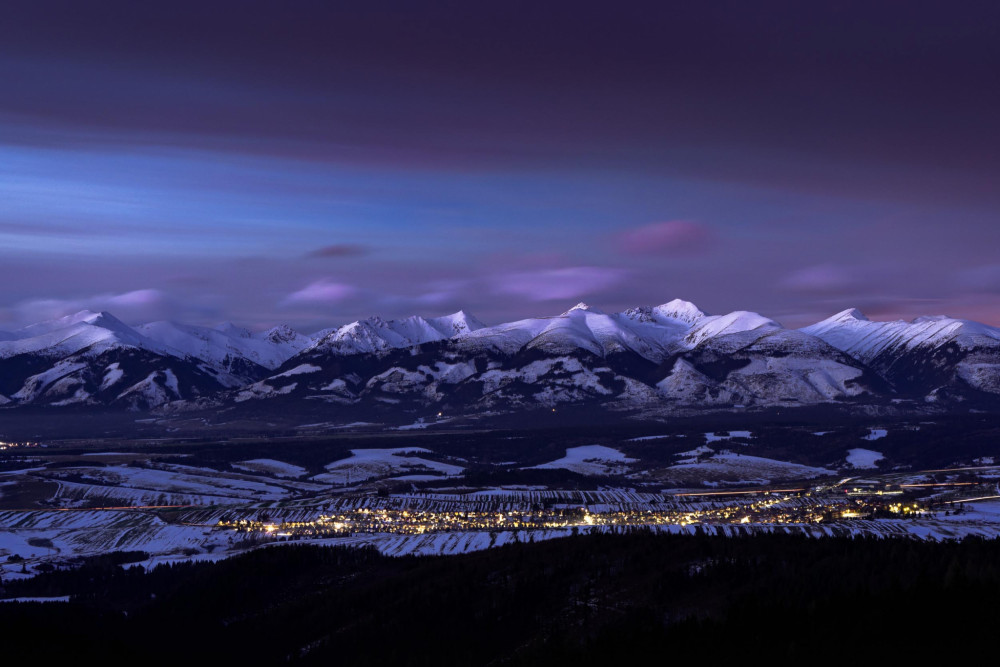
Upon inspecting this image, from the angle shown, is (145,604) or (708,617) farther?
(145,604)

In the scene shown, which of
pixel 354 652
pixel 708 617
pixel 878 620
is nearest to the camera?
pixel 878 620

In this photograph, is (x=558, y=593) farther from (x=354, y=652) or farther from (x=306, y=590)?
(x=306, y=590)

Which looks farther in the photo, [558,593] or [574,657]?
[558,593]

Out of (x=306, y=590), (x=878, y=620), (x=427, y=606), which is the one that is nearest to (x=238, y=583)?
(x=306, y=590)

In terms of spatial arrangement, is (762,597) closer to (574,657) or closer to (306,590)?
(574,657)

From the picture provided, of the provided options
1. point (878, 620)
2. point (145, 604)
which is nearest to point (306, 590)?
point (145, 604)

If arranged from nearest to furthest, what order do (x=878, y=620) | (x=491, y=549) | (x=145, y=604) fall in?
(x=878, y=620) → (x=145, y=604) → (x=491, y=549)
